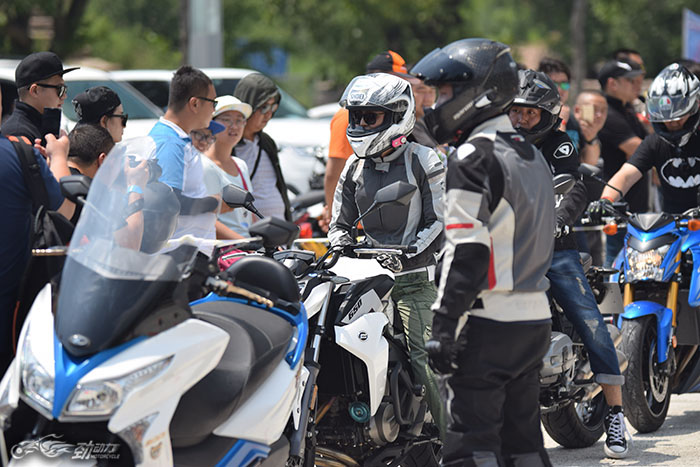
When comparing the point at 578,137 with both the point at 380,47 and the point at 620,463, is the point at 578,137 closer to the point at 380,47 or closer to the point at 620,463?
the point at 620,463

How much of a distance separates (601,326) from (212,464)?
9.87ft

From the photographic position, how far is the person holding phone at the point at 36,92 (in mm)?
6117

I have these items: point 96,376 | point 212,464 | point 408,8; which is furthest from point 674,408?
point 408,8

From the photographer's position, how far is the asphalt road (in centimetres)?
647

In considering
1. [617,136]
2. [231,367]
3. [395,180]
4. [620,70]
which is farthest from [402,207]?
[620,70]

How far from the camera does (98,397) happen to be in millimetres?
3701

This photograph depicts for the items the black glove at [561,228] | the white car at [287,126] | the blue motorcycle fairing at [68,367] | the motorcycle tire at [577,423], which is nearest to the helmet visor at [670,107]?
the black glove at [561,228]

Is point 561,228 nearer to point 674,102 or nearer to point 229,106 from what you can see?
point 674,102

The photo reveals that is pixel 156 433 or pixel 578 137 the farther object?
pixel 578 137

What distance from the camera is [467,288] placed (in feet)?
14.1

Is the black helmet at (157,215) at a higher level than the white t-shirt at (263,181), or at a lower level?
higher

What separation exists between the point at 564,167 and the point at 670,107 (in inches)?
50.1

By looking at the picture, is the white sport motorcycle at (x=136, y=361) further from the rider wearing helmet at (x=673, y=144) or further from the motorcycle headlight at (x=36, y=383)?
the rider wearing helmet at (x=673, y=144)

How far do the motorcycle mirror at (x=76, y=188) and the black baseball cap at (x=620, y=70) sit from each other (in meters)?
6.77
